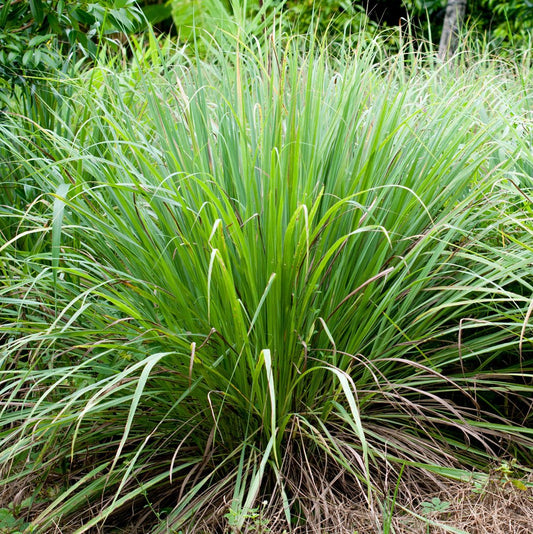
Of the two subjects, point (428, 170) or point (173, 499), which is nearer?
point (173, 499)

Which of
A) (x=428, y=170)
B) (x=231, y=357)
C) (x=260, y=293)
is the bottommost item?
(x=231, y=357)

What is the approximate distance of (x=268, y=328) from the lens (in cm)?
168

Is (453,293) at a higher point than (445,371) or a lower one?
higher

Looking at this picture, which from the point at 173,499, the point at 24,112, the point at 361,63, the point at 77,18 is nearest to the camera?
the point at 173,499

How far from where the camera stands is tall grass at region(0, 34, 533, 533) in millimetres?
1649

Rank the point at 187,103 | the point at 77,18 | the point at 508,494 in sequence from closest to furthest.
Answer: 1. the point at 508,494
2. the point at 187,103
3. the point at 77,18

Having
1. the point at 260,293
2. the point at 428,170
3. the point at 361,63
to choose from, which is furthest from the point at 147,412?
the point at 361,63

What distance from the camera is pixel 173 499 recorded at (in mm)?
1851

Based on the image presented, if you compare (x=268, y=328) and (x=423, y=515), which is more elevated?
(x=268, y=328)

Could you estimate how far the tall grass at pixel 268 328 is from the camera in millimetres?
1649

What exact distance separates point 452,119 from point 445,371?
93cm

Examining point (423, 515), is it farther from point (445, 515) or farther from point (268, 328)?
point (268, 328)

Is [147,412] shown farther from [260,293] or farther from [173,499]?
[260,293]

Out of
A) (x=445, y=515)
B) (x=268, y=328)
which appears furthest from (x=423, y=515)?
(x=268, y=328)
